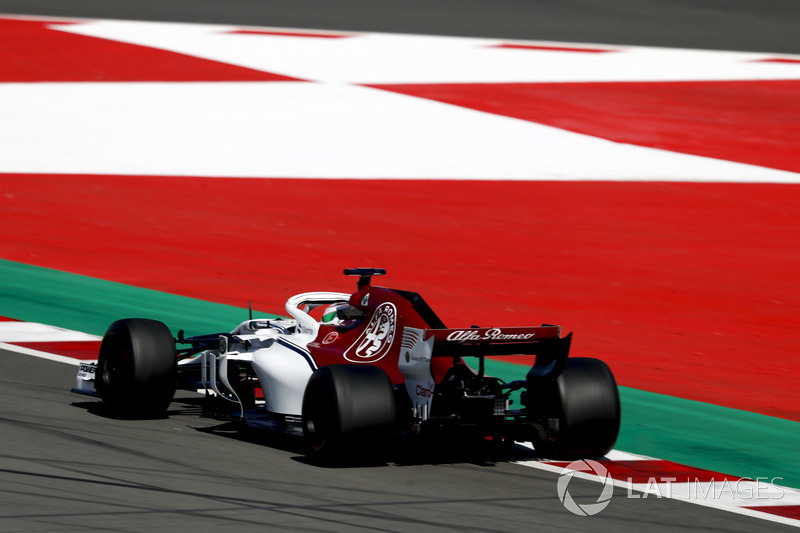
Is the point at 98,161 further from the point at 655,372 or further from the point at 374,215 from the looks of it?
the point at 655,372

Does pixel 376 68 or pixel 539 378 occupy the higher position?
pixel 376 68

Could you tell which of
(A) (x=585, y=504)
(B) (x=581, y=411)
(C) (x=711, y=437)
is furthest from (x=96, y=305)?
(A) (x=585, y=504)

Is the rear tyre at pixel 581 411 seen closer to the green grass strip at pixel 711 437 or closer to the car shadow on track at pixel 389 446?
the car shadow on track at pixel 389 446

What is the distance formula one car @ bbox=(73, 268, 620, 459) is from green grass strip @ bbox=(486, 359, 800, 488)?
2.75 feet

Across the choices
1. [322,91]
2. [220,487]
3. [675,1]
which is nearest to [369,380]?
[220,487]

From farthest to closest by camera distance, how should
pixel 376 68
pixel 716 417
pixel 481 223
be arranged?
pixel 376 68
pixel 481 223
pixel 716 417

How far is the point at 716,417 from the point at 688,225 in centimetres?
→ 931

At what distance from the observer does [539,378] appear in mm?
8656

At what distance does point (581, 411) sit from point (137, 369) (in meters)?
3.03

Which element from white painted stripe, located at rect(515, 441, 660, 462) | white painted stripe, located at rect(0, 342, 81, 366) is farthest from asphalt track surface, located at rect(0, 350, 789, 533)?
white painted stripe, located at rect(0, 342, 81, 366)

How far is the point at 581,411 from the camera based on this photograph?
8.58 meters

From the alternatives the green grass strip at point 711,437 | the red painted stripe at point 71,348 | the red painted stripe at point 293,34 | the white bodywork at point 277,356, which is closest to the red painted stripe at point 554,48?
the red painted stripe at point 293,34

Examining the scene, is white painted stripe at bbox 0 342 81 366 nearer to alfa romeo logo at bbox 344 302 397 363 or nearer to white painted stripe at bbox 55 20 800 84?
alfa romeo logo at bbox 344 302 397 363

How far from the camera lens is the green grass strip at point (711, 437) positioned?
29.6 feet
